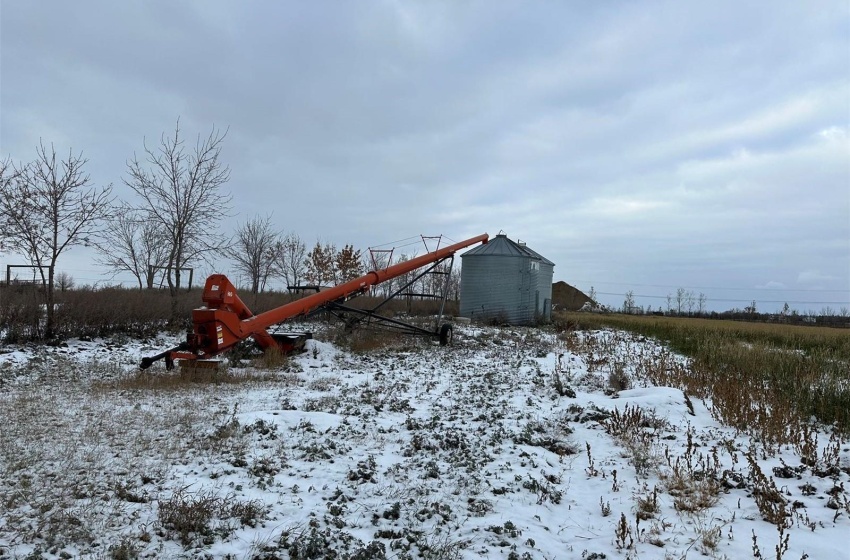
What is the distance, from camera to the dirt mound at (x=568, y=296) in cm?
5238

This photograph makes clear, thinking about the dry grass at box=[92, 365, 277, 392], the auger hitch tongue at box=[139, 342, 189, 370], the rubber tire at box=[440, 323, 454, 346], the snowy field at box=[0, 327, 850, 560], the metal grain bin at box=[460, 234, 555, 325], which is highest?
the metal grain bin at box=[460, 234, 555, 325]

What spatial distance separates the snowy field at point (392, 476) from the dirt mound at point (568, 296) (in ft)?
146

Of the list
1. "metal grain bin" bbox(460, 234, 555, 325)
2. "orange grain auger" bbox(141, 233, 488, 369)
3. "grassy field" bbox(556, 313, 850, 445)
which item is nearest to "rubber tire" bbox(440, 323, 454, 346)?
"orange grain auger" bbox(141, 233, 488, 369)

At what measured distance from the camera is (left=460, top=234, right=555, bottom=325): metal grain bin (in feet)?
83.3

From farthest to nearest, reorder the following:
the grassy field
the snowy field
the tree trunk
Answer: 1. the tree trunk
2. the grassy field
3. the snowy field

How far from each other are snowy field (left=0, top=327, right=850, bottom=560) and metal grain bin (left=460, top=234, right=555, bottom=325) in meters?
16.2

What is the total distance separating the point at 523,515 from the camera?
14.7 feet

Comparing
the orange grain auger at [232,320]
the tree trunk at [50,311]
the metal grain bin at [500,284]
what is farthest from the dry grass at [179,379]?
the metal grain bin at [500,284]

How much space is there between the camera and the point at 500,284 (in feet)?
83.4

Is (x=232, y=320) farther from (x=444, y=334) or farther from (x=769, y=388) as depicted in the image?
(x=769, y=388)

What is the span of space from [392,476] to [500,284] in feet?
67.7

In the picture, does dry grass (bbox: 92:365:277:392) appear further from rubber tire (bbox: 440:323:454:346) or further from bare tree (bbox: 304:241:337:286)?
bare tree (bbox: 304:241:337:286)

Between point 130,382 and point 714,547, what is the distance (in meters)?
9.09

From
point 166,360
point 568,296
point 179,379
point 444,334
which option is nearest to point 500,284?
point 444,334
